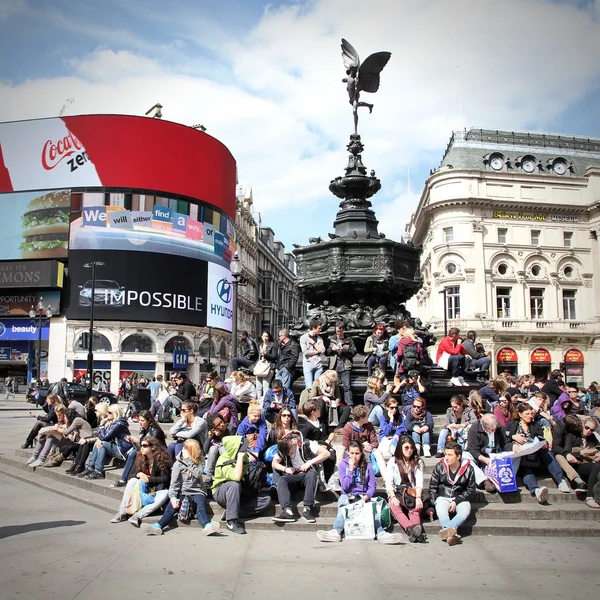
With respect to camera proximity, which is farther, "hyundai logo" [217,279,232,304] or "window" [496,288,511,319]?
"hyundai logo" [217,279,232,304]

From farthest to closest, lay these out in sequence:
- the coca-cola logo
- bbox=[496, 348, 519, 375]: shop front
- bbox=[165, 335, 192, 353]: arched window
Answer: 1. bbox=[165, 335, 192, 353]: arched window
2. the coca-cola logo
3. bbox=[496, 348, 519, 375]: shop front

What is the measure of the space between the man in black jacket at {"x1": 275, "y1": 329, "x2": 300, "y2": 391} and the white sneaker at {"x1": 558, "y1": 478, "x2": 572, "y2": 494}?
4203mm

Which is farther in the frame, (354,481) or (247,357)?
(247,357)

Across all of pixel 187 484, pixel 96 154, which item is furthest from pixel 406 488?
pixel 96 154

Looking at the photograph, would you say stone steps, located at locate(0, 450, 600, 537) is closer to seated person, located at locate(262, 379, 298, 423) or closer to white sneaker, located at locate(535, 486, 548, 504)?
white sneaker, located at locate(535, 486, 548, 504)

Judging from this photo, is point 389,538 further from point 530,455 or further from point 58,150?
point 58,150

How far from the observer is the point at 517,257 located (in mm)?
48344

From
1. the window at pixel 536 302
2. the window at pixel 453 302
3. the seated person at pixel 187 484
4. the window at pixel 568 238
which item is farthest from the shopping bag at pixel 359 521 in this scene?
the window at pixel 568 238

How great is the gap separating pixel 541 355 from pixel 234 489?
44.6 meters

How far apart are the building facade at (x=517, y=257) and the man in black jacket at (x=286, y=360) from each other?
37624 mm

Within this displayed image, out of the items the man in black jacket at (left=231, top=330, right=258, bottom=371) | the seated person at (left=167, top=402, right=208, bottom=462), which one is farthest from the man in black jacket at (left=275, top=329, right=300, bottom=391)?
the seated person at (left=167, top=402, right=208, bottom=462)

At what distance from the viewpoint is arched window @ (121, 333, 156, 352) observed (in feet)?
154

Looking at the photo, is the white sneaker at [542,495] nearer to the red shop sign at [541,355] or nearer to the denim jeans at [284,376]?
the denim jeans at [284,376]

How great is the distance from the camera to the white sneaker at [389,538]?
5934 millimetres
